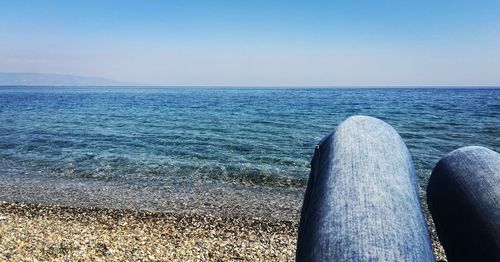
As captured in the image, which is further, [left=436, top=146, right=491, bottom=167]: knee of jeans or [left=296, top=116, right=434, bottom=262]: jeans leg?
[left=436, top=146, right=491, bottom=167]: knee of jeans

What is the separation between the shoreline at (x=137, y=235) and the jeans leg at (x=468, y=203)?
4896 mm

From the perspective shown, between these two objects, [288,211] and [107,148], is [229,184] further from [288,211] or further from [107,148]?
[107,148]

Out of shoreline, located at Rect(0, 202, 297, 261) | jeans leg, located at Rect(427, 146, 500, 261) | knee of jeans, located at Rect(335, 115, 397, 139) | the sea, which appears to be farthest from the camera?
the sea

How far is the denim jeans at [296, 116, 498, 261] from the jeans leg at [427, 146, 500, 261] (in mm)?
82

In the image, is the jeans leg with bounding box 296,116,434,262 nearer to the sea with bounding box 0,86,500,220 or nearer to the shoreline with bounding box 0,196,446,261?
the shoreline with bounding box 0,196,446,261

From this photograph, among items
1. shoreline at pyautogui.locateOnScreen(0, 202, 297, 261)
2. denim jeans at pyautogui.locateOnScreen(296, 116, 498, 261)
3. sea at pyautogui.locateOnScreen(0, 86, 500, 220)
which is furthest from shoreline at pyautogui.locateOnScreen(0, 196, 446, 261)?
denim jeans at pyautogui.locateOnScreen(296, 116, 498, 261)

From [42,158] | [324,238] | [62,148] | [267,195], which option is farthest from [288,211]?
[62,148]

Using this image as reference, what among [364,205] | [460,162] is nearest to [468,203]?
[460,162]

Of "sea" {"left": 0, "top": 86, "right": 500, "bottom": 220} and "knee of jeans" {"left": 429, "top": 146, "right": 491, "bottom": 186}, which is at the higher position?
"knee of jeans" {"left": 429, "top": 146, "right": 491, "bottom": 186}

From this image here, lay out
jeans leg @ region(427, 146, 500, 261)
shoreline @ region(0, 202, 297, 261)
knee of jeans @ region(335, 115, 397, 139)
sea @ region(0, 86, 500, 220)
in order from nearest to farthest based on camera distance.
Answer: jeans leg @ region(427, 146, 500, 261) → knee of jeans @ region(335, 115, 397, 139) → shoreline @ region(0, 202, 297, 261) → sea @ region(0, 86, 500, 220)

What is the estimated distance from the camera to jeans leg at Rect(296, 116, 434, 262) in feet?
3.13

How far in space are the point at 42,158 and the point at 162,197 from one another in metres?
8.44

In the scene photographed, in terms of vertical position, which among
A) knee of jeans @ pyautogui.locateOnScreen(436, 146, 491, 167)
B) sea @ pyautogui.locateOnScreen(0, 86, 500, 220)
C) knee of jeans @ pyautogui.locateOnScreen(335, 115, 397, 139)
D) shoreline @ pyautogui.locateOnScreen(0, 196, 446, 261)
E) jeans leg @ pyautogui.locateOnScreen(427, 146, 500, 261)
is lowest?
sea @ pyautogui.locateOnScreen(0, 86, 500, 220)

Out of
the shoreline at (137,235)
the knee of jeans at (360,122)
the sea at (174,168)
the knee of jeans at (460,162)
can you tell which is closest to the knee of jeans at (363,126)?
the knee of jeans at (360,122)
